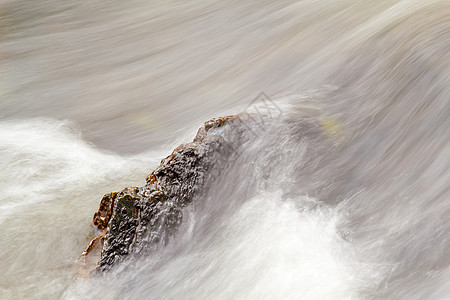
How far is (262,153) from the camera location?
4.32 meters

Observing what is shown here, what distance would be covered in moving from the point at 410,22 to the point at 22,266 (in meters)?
3.94

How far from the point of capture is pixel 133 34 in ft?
25.8

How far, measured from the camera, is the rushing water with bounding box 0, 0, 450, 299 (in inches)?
138

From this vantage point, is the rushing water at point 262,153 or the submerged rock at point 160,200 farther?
the submerged rock at point 160,200

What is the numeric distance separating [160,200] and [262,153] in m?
0.94

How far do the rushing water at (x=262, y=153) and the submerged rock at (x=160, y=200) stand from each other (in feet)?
0.35

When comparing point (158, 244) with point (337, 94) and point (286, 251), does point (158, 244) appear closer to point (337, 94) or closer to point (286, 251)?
point (286, 251)

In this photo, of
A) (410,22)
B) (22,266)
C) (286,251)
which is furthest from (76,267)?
(410,22)

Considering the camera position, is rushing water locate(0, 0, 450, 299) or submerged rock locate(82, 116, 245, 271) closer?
rushing water locate(0, 0, 450, 299)

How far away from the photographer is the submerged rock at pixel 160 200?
370cm

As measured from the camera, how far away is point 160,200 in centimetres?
384

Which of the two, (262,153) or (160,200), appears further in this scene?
(262,153)

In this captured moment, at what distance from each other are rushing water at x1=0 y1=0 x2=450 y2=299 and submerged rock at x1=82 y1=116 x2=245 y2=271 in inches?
4.2

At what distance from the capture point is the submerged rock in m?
3.70
